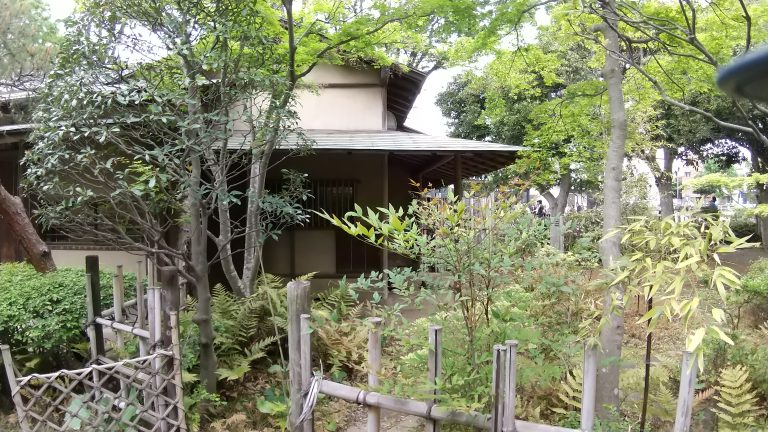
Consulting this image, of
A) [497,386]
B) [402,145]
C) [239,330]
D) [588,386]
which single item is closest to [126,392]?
[239,330]

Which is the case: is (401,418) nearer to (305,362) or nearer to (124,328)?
(305,362)

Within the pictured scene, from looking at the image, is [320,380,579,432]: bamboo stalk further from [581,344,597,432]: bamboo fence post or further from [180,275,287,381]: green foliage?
[180,275,287,381]: green foliage

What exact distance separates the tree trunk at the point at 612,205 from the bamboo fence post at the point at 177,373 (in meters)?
3.04

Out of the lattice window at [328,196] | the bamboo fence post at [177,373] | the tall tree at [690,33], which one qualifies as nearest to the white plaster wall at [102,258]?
the lattice window at [328,196]

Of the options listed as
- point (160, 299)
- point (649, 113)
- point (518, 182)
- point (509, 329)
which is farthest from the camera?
point (649, 113)

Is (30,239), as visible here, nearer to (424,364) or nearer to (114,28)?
(114,28)

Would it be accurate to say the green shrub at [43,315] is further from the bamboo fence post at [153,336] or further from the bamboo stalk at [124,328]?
the bamboo fence post at [153,336]

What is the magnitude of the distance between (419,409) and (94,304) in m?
3.77

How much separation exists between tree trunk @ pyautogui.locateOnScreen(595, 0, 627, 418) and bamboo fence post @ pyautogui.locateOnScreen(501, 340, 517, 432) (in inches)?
34.9

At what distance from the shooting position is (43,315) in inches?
211

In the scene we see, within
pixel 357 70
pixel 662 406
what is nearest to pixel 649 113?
pixel 357 70

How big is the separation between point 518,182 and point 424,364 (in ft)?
4.12

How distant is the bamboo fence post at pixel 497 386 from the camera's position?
2607mm

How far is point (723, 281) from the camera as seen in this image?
2.16 meters
